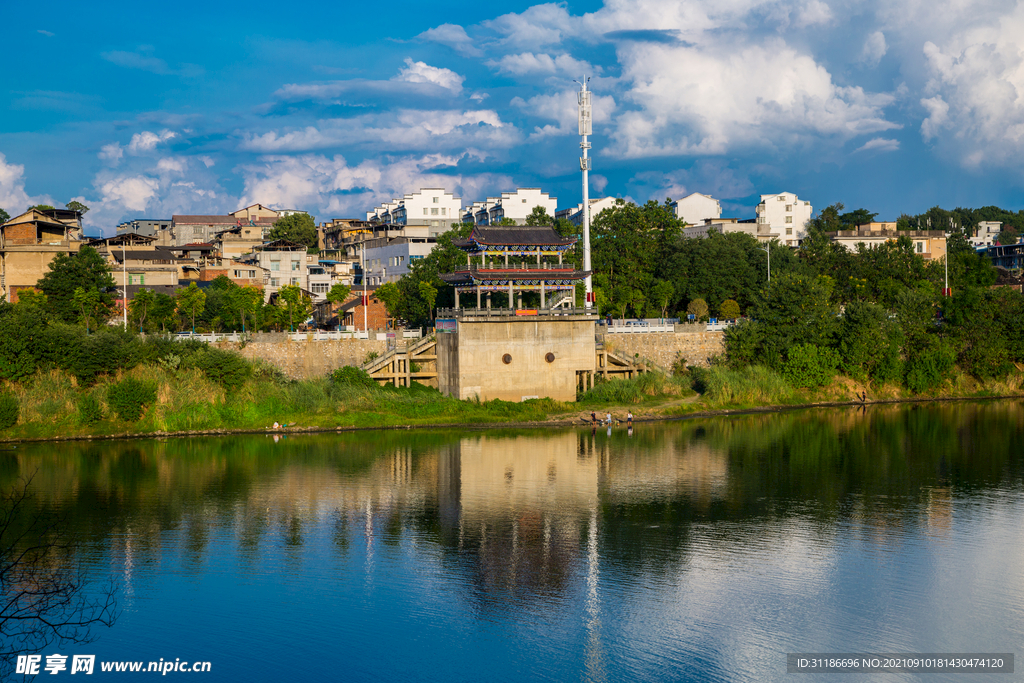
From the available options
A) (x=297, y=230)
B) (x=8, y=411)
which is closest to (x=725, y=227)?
(x=297, y=230)

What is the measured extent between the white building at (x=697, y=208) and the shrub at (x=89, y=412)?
73145mm

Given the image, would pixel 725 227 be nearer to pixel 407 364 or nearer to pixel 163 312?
pixel 407 364

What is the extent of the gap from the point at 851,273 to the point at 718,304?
49.7ft

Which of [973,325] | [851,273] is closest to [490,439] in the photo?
[973,325]

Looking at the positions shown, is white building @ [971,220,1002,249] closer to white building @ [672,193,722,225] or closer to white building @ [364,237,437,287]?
white building @ [672,193,722,225]

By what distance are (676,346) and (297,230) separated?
60075 millimetres

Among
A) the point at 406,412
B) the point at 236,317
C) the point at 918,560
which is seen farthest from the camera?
the point at 236,317

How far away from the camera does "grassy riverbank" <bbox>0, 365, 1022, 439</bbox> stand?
154 ft

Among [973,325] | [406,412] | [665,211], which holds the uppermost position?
[665,211]

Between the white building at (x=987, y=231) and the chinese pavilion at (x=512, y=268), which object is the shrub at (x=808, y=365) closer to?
the chinese pavilion at (x=512, y=268)

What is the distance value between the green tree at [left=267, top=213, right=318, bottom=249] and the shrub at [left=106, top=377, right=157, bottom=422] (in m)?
54.9

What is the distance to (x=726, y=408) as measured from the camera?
53.8 m

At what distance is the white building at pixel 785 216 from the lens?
331 feet

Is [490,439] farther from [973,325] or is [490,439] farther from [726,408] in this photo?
[973,325]
